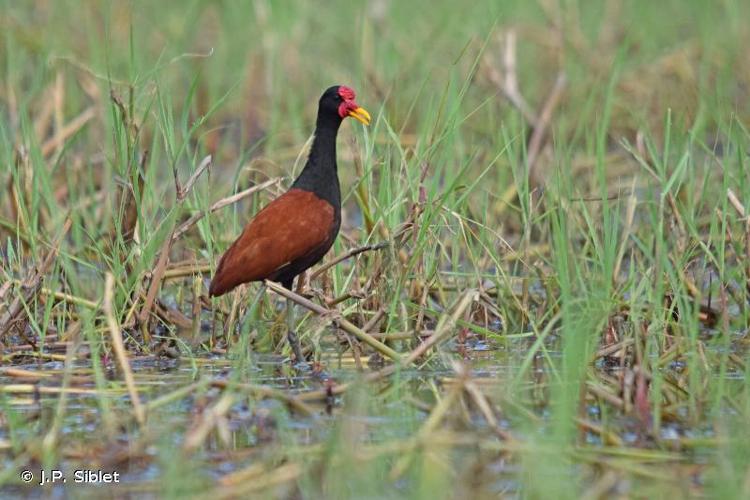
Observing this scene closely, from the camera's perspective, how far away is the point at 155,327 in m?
5.39

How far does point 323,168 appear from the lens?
544cm

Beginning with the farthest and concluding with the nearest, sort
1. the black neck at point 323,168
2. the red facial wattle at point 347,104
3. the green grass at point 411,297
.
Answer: the red facial wattle at point 347,104, the black neck at point 323,168, the green grass at point 411,297

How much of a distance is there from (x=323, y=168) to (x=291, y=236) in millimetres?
445

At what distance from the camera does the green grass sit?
373 cm

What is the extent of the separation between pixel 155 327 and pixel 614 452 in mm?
2158

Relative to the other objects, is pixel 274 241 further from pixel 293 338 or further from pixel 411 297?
pixel 411 297

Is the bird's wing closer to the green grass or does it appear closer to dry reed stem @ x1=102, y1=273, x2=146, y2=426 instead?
the green grass

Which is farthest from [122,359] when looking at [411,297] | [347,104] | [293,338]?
[347,104]

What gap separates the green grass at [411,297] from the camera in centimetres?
373

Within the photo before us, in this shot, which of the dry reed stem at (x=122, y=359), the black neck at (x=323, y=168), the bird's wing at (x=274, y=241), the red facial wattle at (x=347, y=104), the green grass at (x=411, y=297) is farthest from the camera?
the red facial wattle at (x=347, y=104)

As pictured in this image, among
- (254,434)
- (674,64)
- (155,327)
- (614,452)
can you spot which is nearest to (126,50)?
(674,64)

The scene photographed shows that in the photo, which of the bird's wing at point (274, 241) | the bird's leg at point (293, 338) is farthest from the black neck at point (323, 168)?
the bird's leg at point (293, 338)

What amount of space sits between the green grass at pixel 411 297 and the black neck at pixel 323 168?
0.10 meters

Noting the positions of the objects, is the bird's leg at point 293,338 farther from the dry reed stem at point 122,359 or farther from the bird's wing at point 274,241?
the dry reed stem at point 122,359
